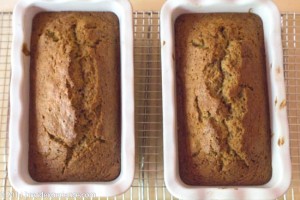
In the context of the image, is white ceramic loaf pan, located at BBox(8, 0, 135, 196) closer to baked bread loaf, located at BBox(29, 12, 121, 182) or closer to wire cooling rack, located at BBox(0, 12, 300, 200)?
baked bread loaf, located at BBox(29, 12, 121, 182)

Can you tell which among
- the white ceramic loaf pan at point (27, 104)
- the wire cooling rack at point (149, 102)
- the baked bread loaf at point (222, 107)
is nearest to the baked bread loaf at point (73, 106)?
the white ceramic loaf pan at point (27, 104)

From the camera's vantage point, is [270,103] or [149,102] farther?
[149,102]

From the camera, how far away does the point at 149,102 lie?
1.61m

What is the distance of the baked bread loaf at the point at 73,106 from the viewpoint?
138cm

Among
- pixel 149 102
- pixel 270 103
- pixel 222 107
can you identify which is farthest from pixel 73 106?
pixel 270 103

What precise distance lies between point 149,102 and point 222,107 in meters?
0.35

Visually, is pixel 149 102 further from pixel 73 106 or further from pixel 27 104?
pixel 27 104

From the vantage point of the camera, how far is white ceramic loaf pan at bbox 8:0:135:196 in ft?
4.40

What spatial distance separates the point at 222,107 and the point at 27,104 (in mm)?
721

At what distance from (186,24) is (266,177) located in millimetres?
664

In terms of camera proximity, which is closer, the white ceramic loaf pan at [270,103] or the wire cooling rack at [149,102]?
the white ceramic loaf pan at [270,103]

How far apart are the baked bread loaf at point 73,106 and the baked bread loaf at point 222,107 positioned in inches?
10.5

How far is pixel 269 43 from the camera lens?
149 centimetres

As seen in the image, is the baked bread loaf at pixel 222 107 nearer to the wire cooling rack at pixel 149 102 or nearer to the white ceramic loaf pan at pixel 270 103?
the white ceramic loaf pan at pixel 270 103
